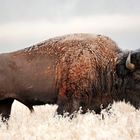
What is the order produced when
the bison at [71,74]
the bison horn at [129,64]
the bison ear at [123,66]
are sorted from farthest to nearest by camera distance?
the bison ear at [123,66] → the bison horn at [129,64] → the bison at [71,74]

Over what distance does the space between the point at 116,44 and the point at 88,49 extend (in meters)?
0.98

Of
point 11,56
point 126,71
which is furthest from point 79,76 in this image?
point 11,56

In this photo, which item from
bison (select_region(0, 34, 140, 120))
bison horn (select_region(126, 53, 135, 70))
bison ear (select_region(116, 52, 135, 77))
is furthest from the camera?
bison ear (select_region(116, 52, 135, 77))

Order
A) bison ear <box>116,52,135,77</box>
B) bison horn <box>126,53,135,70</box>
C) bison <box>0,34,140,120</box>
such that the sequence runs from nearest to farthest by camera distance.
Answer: bison <box>0,34,140,120</box>, bison horn <box>126,53,135,70</box>, bison ear <box>116,52,135,77</box>

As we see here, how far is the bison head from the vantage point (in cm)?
847

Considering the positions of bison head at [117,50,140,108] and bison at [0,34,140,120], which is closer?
bison at [0,34,140,120]

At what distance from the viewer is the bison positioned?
8242mm

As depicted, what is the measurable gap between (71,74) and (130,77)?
124cm

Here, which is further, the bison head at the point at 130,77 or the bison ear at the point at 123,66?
the bison ear at the point at 123,66

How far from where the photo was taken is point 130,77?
342 inches

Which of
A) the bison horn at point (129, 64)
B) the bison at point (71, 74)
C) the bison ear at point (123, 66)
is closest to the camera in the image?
the bison at point (71, 74)

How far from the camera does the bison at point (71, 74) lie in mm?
8242

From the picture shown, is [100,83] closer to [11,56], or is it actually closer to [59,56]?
[59,56]

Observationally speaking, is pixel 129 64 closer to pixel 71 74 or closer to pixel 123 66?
pixel 123 66
